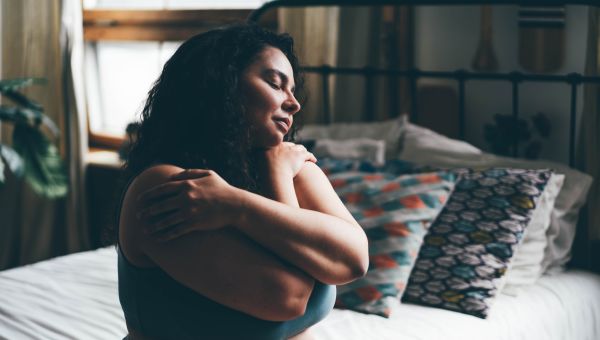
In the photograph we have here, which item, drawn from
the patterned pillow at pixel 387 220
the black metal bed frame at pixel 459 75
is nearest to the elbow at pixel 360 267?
the patterned pillow at pixel 387 220

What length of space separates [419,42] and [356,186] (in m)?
0.81

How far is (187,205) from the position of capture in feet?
3.69

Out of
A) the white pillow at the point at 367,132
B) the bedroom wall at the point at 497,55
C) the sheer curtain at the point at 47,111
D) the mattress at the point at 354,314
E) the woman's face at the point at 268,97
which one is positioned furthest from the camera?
the sheer curtain at the point at 47,111

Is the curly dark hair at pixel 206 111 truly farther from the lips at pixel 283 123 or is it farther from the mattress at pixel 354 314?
the mattress at pixel 354 314

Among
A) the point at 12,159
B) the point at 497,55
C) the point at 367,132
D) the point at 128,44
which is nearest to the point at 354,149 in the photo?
the point at 367,132

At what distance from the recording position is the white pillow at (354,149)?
8.25 feet

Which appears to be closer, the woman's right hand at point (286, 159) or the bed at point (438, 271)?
the woman's right hand at point (286, 159)

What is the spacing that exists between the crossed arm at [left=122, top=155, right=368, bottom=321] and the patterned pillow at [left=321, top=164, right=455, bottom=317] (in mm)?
811

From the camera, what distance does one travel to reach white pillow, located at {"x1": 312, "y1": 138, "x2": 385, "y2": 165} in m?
2.52

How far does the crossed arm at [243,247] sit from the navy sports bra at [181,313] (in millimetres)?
25

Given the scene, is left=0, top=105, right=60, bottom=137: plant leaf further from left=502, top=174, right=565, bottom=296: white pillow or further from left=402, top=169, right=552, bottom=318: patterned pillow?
left=502, top=174, right=565, bottom=296: white pillow

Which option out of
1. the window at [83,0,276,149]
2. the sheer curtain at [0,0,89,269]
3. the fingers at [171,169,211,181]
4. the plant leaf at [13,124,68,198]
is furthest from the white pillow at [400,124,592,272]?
the sheer curtain at [0,0,89,269]

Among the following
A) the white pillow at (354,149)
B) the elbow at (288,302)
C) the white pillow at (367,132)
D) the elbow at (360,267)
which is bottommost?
the white pillow at (354,149)

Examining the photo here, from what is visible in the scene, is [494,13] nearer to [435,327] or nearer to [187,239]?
[435,327]
